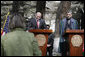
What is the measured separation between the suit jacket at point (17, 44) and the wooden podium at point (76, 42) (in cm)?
270

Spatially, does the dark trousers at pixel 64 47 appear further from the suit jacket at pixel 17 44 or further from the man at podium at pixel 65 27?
A: the suit jacket at pixel 17 44

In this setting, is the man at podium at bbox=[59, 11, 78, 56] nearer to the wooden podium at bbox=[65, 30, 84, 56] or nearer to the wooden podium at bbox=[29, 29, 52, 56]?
the wooden podium at bbox=[65, 30, 84, 56]

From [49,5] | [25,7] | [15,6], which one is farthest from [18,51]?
[49,5]

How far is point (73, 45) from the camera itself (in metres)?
5.82

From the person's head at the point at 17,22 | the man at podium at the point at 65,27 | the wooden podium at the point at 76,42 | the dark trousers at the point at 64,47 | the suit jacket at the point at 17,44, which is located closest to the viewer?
the suit jacket at the point at 17,44

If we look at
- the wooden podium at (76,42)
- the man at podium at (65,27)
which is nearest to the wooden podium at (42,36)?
the wooden podium at (76,42)

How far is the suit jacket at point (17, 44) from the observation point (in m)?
3.11

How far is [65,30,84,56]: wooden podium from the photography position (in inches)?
227

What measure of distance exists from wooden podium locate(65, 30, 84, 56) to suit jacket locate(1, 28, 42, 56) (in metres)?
2.70

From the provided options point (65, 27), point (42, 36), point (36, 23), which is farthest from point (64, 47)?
point (36, 23)

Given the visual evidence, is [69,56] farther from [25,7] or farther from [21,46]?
[25,7]

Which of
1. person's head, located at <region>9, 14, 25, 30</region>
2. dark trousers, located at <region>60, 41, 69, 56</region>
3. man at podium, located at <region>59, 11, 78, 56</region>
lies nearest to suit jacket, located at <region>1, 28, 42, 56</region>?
person's head, located at <region>9, 14, 25, 30</region>

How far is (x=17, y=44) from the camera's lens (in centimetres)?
313

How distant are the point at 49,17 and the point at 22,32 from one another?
1296 cm
